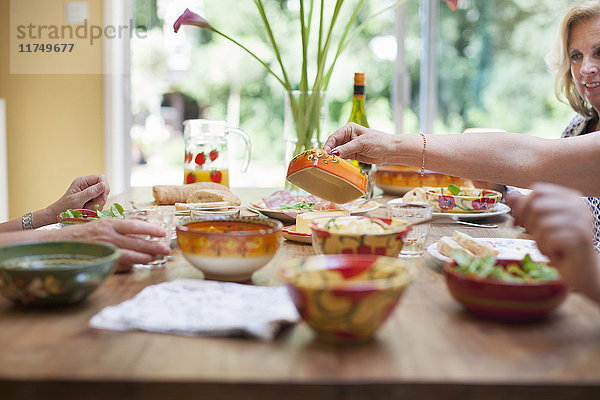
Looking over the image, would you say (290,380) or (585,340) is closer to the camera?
(290,380)

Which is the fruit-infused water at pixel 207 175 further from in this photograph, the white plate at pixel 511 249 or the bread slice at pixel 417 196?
the white plate at pixel 511 249

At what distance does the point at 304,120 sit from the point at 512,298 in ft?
4.10

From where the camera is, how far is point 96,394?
622mm

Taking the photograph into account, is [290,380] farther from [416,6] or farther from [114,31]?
[416,6]

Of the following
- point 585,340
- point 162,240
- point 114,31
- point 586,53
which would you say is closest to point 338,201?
point 162,240

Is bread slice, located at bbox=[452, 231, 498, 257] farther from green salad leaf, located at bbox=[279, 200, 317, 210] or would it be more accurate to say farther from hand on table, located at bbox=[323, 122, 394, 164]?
green salad leaf, located at bbox=[279, 200, 317, 210]

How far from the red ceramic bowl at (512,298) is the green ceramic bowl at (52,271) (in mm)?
487

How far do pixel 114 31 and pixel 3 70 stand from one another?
652mm

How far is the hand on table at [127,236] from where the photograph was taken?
0.99 meters

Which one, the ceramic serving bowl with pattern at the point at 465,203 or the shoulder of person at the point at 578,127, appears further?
the shoulder of person at the point at 578,127

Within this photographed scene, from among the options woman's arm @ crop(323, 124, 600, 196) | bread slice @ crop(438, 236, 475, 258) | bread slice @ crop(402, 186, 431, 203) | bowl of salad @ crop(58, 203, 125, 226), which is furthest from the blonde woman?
bowl of salad @ crop(58, 203, 125, 226)

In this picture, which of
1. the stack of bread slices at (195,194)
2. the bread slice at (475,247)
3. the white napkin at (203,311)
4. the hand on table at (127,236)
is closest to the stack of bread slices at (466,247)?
the bread slice at (475,247)

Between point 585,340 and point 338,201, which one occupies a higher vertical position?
point 338,201

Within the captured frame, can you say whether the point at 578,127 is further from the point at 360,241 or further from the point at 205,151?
the point at 360,241
